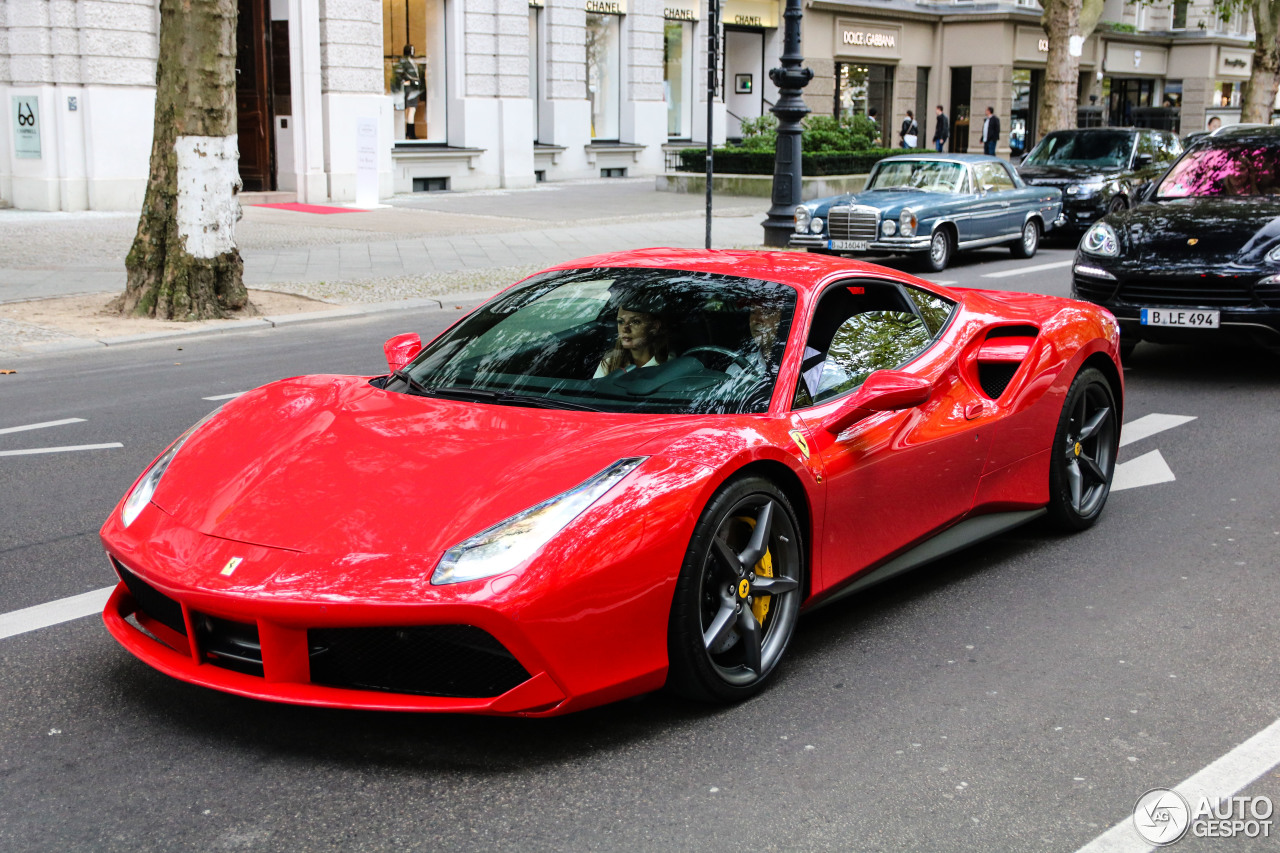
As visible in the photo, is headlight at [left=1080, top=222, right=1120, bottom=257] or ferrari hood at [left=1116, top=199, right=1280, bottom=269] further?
headlight at [left=1080, top=222, right=1120, bottom=257]

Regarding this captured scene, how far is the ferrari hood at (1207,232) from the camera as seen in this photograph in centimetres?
912

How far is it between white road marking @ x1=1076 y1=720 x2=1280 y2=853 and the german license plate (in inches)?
224

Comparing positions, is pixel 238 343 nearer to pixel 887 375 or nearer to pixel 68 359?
pixel 68 359

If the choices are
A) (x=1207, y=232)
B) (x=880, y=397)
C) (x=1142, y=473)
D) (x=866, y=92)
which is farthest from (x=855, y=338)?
(x=866, y=92)

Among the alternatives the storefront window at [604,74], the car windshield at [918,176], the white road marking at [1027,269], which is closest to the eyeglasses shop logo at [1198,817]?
the white road marking at [1027,269]

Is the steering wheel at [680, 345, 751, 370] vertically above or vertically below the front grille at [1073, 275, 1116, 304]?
above

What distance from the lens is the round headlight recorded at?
59.1 ft

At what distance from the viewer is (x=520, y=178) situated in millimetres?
29844

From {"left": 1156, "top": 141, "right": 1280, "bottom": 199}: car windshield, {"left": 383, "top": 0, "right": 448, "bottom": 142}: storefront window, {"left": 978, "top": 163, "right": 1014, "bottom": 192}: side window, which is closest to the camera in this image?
{"left": 1156, "top": 141, "right": 1280, "bottom": 199}: car windshield

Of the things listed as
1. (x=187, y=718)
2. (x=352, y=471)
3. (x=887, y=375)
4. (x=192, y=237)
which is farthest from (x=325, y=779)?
(x=192, y=237)

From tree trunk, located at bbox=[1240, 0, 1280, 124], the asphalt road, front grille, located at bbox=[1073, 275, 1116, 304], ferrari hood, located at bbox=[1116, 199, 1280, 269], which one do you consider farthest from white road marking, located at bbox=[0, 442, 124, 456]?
tree trunk, located at bbox=[1240, 0, 1280, 124]

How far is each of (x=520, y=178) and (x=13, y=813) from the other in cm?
2728

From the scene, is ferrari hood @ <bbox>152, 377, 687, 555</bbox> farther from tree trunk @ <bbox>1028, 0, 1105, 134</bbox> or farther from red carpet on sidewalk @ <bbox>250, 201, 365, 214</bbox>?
tree trunk @ <bbox>1028, 0, 1105, 134</bbox>

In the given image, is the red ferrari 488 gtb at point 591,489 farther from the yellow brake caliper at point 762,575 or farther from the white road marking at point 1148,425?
the white road marking at point 1148,425
